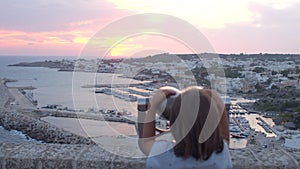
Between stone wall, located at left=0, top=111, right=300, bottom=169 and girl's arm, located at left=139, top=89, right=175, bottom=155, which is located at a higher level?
girl's arm, located at left=139, top=89, right=175, bottom=155

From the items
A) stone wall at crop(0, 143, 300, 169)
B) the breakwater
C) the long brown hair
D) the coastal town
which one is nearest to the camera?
the long brown hair

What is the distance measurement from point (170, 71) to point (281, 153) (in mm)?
788

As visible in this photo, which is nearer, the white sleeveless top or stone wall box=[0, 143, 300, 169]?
the white sleeveless top

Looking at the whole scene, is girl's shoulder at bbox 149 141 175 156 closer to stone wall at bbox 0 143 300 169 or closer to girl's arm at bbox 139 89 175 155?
girl's arm at bbox 139 89 175 155

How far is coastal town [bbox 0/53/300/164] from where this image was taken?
52.8 inches

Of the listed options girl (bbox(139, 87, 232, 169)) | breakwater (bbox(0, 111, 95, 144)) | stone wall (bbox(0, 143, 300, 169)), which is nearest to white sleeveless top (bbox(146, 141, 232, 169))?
girl (bbox(139, 87, 232, 169))

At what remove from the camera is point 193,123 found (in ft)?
3.24

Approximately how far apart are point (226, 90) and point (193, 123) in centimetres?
42

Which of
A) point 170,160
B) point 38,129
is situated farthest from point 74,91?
point 38,129

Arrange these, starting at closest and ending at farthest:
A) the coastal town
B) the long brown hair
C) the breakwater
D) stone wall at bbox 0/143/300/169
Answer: the long brown hair < the coastal town < stone wall at bbox 0/143/300/169 < the breakwater

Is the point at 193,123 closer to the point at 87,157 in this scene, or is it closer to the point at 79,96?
the point at 87,157

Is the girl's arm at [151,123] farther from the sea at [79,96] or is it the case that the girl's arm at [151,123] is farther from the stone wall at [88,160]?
the stone wall at [88,160]

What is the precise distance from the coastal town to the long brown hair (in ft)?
0.38

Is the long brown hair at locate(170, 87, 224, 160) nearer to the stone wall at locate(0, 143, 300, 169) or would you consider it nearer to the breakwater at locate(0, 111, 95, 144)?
the stone wall at locate(0, 143, 300, 169)
